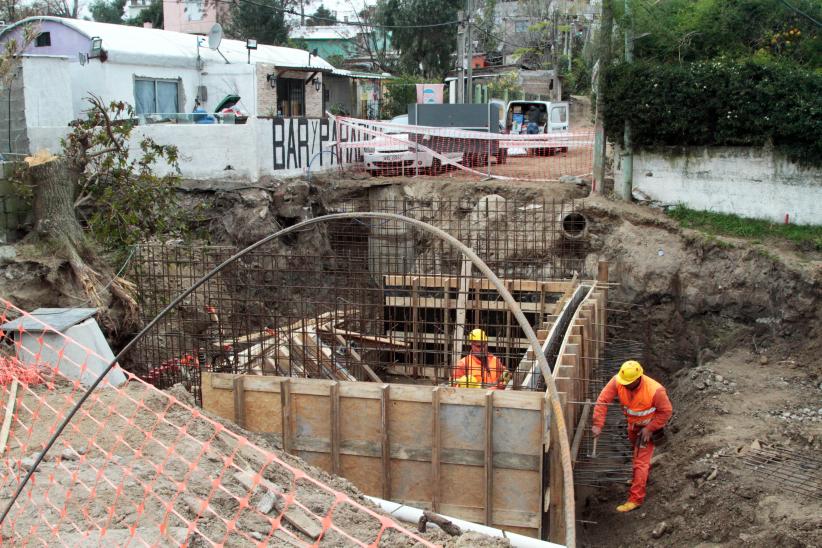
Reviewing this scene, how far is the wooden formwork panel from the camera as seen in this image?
7.35 m

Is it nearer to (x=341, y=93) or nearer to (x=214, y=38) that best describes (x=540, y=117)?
(x=341, y=93)

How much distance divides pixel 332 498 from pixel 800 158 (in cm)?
1151

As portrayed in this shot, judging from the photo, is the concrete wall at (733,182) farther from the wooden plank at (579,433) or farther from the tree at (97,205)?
the tree at (97,205)

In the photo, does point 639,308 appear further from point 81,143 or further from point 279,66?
point 279,66

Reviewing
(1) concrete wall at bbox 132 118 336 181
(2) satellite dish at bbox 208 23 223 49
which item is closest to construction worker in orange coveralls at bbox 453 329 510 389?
(1) concrete wall at bbox 132 118 336 181

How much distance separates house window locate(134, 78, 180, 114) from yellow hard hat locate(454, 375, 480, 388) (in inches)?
500

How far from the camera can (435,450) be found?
756 centimetres

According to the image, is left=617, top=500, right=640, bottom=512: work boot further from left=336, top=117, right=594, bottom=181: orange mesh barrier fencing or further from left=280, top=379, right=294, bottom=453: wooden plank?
left=336, top=117, right=594, bottom=181: orange mesh barrier fencing

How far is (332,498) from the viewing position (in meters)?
6.11

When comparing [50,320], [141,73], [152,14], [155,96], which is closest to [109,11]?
[152,14]

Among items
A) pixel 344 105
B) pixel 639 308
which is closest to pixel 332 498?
pixel 639 308

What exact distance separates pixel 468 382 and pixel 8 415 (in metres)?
4.22

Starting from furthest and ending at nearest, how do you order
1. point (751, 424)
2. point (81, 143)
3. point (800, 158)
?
point (800, 158) < point (81, 143) < point (751, 424)

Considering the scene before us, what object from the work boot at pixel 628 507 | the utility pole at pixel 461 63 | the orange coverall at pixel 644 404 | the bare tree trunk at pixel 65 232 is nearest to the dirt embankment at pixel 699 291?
the orange coverall at pixel 644 404
